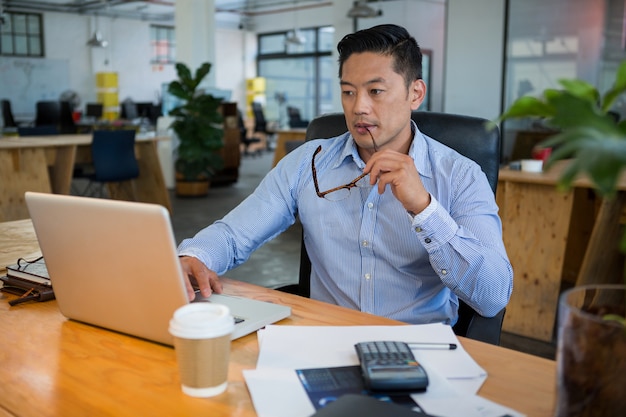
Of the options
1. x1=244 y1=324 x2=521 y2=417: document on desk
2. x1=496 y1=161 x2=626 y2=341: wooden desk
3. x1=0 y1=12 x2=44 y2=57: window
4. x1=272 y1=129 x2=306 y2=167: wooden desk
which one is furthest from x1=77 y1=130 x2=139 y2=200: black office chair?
x1=0 y1=12 x2=44 y2=57: window

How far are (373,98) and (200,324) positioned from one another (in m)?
1.04

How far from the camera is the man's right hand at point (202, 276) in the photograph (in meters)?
1.39

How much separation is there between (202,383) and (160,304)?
19 cm

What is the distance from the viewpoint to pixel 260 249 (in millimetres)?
5441

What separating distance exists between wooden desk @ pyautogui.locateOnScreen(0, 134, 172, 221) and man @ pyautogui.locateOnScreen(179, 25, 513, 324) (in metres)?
4.16

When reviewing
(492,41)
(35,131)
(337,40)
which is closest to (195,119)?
(35,131)

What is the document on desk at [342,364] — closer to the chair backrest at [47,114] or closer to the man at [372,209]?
the man at [372,209]

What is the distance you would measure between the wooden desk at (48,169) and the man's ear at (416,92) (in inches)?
174

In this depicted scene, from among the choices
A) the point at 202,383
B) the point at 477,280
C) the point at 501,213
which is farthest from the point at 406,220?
the point at 501,213

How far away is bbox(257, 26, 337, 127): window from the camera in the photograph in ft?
52.1

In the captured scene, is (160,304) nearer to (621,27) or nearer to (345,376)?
(345,376)

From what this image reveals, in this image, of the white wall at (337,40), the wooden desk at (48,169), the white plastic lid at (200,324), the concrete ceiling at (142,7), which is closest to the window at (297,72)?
the white wall at (337,40)

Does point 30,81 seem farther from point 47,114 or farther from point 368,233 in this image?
point 368,233

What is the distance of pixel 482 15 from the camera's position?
27.1 feet
